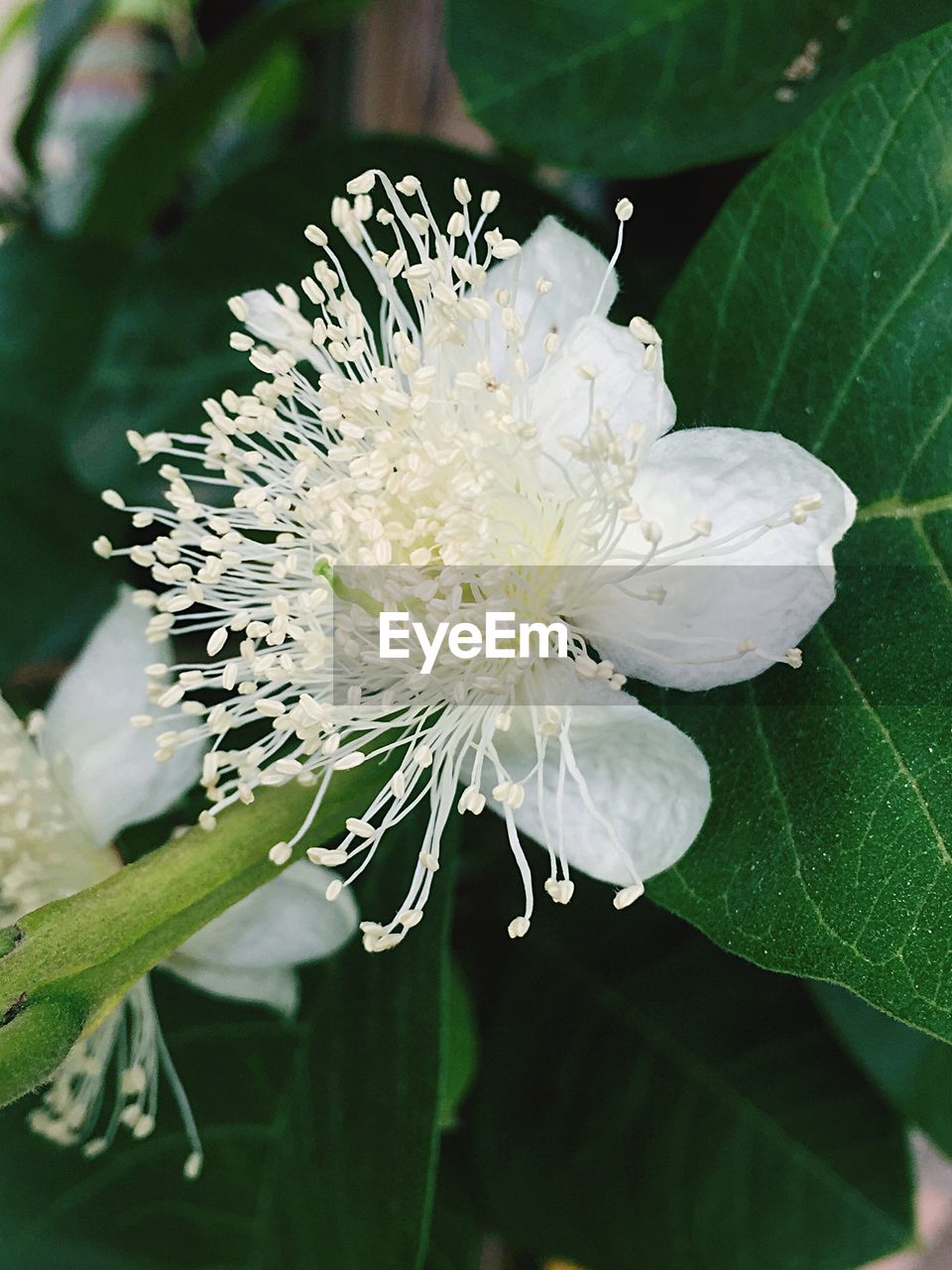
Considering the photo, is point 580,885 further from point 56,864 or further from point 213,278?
point 213,278

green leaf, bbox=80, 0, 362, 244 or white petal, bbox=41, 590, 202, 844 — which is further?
green leaf, bbox=80, 0, 362, 244

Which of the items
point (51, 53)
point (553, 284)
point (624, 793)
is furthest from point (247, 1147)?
point (51, 53)

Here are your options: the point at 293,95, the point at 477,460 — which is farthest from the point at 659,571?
the point at 293,95

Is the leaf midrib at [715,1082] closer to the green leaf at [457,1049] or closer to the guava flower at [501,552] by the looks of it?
the green leaf at [457,1049]

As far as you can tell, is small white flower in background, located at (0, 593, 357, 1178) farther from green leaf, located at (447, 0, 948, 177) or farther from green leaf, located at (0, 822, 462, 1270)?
green leaf, located at (447, 0, 948, 177)

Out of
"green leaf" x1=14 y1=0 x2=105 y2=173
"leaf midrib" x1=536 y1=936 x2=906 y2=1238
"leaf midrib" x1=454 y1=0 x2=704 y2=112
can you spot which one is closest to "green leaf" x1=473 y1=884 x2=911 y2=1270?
"leaf midrib" x1=536 y1=936 x2=906 y2=1238

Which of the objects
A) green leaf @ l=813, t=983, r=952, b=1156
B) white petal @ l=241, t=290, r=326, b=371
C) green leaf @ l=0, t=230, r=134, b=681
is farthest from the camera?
green leaf @ l=0, t=230, r=134, b=681

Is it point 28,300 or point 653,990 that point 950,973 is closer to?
point 653,990
